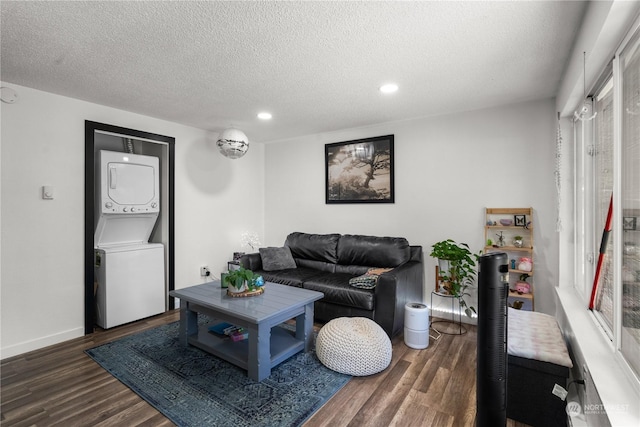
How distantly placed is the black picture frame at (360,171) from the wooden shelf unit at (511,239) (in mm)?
1161

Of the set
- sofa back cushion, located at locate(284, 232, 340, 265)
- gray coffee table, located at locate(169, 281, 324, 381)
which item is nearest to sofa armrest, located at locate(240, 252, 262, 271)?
sofa back cushion, located at locate(284, 232, 340, 265)

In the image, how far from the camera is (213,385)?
86.3 inches

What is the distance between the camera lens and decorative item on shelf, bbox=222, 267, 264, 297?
8.68 feet

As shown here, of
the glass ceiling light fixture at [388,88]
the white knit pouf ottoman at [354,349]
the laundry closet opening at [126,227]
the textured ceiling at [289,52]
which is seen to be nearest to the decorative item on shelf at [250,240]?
the laundry closet opening at [126,227]

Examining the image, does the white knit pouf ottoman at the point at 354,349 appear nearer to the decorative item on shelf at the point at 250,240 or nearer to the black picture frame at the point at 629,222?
the black picture frame at the point at 629,222

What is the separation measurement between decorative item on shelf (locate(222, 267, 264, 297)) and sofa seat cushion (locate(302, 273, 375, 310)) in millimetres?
718

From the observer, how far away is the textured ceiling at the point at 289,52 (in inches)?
67.5

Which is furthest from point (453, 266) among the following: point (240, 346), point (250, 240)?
point (250, 240)

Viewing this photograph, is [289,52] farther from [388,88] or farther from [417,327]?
[417,327]

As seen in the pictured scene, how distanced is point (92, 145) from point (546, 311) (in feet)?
16.3

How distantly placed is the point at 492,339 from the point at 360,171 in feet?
9.73

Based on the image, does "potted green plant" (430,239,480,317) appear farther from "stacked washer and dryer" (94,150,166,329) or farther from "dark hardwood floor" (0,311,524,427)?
"stacked washer and dryer" (94,150,166,329)

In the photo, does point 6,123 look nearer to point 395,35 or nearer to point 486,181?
point 395,35

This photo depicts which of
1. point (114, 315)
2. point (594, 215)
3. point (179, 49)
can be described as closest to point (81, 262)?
point (114, 315)
